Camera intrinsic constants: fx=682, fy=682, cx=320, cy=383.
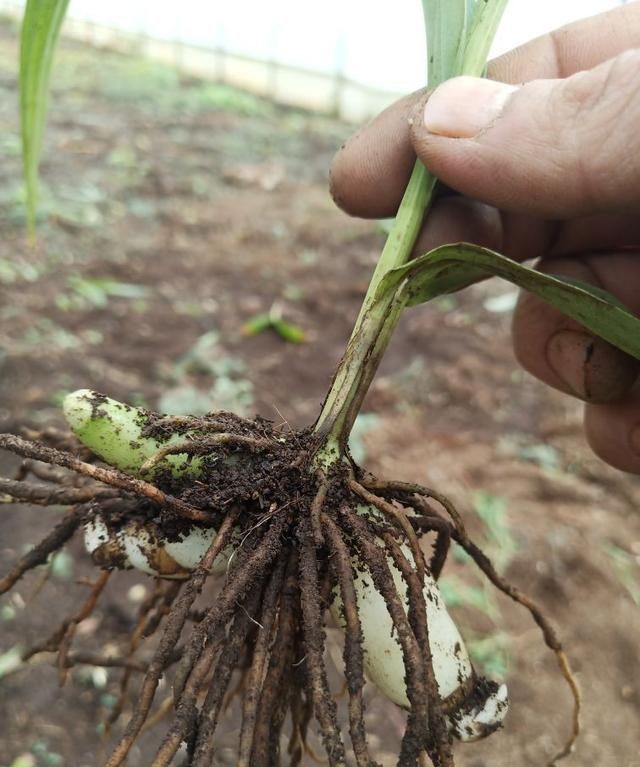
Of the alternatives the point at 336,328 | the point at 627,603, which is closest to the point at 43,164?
the point at 336,328

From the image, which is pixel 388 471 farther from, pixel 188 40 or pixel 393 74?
pixel 188 40

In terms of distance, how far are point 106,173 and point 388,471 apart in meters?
2.63

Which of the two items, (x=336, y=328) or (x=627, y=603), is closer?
(x=627, y=603)

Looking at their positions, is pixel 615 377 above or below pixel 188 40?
above

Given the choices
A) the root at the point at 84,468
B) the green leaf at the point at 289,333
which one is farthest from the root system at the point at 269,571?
the green leaf at the point at 289,333

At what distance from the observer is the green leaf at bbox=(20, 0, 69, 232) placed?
874mm

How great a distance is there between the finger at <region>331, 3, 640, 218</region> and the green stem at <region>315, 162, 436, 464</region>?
25cm

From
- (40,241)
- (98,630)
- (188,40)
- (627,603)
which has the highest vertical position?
(627,603)

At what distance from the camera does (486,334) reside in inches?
105

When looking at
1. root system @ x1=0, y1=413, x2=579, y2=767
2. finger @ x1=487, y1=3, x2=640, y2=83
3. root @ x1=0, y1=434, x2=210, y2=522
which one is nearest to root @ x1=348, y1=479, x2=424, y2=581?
root system @ x1=0, y1=413, x2=579, y2=767

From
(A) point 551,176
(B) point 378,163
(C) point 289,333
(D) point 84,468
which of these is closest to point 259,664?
(D) point 84,468

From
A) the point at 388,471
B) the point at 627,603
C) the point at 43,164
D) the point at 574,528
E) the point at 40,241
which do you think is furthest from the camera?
the point at 43,164

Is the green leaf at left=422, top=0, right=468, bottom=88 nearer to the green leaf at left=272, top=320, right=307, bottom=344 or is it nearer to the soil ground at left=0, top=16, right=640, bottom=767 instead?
the soil ground at left=0, top=16, right=640, bottom=767

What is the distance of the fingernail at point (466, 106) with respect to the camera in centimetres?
86
